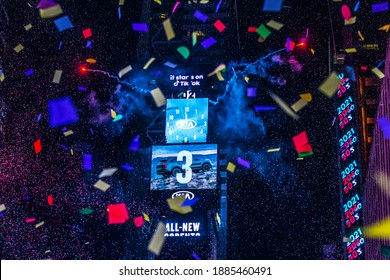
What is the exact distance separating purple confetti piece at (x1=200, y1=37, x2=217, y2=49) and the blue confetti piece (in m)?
4.86

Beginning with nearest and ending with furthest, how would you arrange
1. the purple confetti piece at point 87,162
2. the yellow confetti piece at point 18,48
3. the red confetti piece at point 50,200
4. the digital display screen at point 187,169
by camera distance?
the yellow confetti piece at point 18,48 < the digital display screen at point 187,169 < the red confetti piece at point 50,200 < the purple confetti piece at point 87,162

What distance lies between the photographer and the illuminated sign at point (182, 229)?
10797 millimetres

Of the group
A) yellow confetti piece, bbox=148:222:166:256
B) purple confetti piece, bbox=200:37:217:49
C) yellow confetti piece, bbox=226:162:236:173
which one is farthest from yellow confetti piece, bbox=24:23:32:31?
yellow confetti piece, bbox=226:162:236:173

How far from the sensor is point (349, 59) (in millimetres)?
11578


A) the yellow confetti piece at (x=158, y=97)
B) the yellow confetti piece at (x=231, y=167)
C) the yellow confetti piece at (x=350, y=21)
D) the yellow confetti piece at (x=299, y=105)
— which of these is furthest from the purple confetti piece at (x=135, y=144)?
the yellow confetti piece at (x=350, y=21)

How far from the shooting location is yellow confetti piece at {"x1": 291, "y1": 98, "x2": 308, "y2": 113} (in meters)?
17.1

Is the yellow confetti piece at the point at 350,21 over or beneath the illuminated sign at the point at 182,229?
over

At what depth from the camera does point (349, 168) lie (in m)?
11.1

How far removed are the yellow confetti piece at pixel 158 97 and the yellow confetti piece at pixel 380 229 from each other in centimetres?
843

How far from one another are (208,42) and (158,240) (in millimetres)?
6204

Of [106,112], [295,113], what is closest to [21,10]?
[106,112]

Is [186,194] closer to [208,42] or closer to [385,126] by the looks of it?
[208,42]

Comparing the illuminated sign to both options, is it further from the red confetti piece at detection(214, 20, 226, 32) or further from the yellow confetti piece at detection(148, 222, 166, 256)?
the red confetti piece at detection(214, 20, 226, 32)

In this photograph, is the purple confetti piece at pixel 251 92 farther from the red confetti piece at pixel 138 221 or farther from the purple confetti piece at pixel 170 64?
the red confetti piece at pixel 138 221
